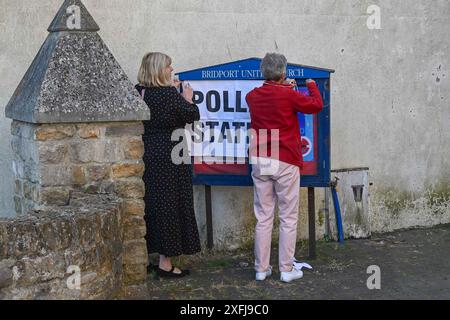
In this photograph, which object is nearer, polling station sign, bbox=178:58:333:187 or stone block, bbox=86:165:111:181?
stone block, bbox=86:165:111:181

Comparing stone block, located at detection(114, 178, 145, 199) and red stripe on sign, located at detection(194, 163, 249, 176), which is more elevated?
red stripe on sign, located at detection(194, 163, 249, 176)

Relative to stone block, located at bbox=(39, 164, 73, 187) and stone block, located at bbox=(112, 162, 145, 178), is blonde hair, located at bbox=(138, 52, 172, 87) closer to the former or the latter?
stone block, located at bbox=(112, 162, 145, 178)

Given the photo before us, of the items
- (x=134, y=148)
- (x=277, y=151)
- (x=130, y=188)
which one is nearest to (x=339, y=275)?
(x=277, y=151)

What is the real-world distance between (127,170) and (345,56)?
2792 millimetres

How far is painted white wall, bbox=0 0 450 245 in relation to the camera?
6145 millimetres

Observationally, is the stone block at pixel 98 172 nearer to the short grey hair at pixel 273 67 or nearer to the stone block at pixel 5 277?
the stone block at pixel 5 277

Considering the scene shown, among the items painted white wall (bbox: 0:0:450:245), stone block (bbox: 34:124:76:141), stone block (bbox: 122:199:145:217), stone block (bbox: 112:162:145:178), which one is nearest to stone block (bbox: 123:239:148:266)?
stone block (bbox: 122:199:145:217)

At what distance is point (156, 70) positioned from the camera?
573 cm

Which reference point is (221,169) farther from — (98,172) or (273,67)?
(98,172)

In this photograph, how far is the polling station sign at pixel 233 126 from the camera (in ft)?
20.2

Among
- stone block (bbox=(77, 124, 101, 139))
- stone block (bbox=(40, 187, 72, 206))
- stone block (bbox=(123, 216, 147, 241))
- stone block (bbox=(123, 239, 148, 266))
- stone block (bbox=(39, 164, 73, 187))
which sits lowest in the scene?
stone block (bbox=(123, 239, 148, 266))

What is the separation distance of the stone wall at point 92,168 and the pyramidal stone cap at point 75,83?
0.11 meters

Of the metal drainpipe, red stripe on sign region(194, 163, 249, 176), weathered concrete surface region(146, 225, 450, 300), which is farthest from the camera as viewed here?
the metal drainpipe

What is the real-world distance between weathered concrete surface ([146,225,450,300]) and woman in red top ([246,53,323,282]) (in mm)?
250
